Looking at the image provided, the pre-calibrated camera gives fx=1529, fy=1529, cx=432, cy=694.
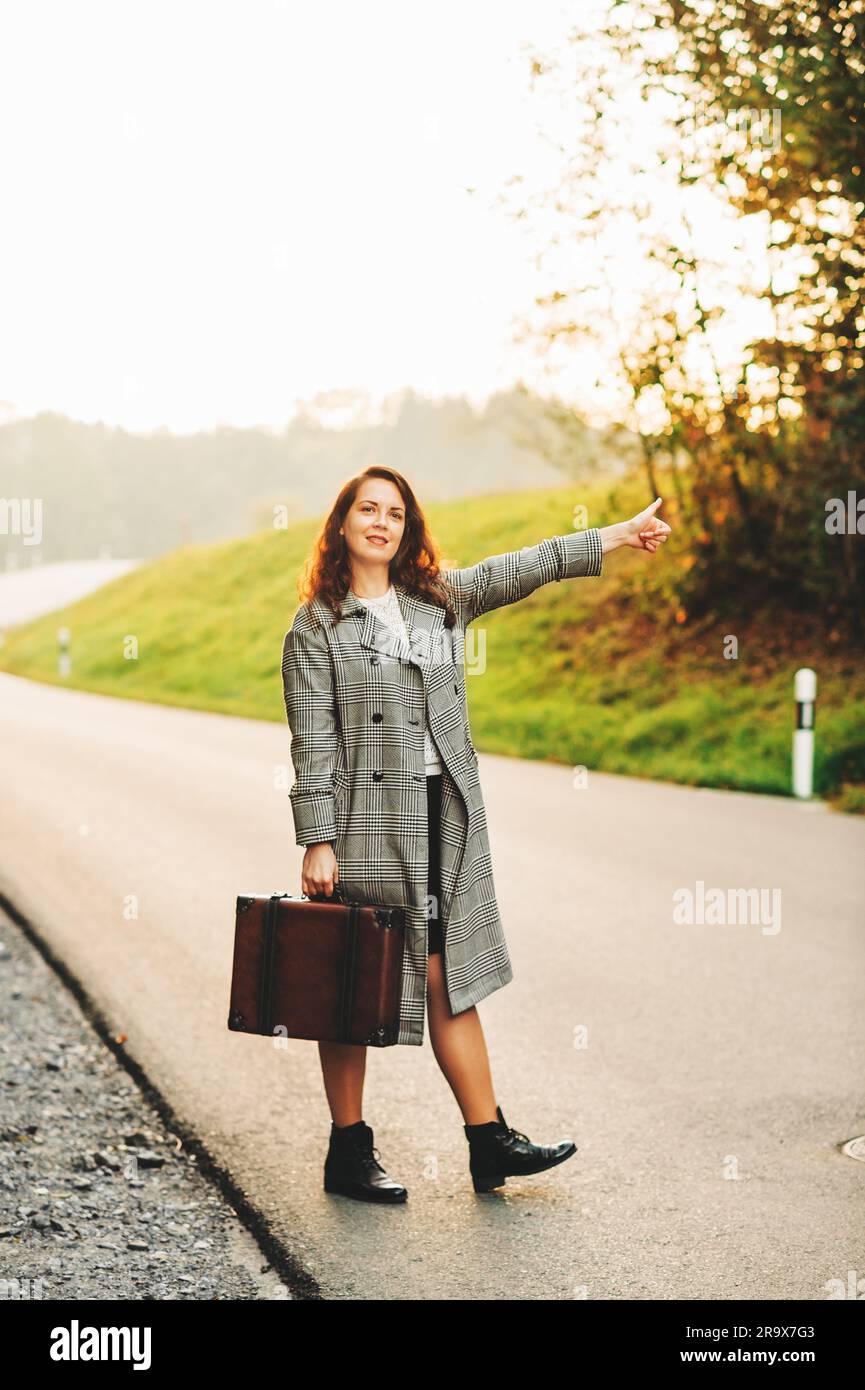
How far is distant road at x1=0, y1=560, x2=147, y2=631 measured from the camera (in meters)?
43.6

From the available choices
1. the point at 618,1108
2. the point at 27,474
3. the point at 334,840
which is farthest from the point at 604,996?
the point at 27,474

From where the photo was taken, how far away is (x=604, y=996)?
20.5ft

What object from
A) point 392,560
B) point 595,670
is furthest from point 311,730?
point 595,670

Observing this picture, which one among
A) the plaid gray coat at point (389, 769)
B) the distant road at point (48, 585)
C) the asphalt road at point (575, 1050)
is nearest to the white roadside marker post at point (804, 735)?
the asphalt road at point (575, 1050)

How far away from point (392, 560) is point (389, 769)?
0.61 m

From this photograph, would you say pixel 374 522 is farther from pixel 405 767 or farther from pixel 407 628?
pixel 405 767

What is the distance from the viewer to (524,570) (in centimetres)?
425

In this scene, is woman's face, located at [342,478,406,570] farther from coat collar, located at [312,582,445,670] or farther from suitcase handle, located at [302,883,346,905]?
suitcase handle, located at [302,883,346,905]

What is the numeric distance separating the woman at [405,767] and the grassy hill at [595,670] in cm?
293

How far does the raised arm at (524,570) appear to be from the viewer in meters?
4.25

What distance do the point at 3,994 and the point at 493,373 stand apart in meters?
12.0

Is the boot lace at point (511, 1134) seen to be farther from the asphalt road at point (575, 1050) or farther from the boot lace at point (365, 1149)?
the boot lace at point (365, 1149)
